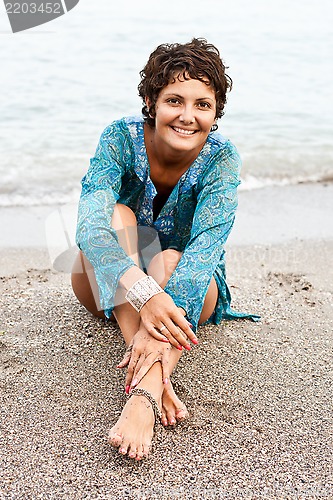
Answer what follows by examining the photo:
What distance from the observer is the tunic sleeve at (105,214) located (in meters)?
2.56

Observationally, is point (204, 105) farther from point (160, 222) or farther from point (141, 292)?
point (141, 292)

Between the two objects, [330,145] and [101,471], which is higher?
[101,471]

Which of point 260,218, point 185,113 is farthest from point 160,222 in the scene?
point 260,218

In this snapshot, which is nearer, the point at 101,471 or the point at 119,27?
the point at 101,471

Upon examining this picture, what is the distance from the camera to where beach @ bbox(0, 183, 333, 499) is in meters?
2.15

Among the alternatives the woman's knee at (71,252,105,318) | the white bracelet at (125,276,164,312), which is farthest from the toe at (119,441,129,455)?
the woman's knee at (71,252,105,318)

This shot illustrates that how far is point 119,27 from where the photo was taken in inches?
542

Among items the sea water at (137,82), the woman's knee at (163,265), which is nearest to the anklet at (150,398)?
the woman's knee at (163,265)

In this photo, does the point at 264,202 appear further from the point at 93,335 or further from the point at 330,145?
the point at 93,335

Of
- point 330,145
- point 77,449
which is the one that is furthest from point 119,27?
point 77,449

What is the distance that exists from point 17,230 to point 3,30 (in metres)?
8.94

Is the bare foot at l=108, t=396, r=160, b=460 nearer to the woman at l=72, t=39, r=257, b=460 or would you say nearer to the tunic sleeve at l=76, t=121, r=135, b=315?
the woman at l=72, t=39, r=257, b=460

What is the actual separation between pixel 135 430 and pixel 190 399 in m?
0.44

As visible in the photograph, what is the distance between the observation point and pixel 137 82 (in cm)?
1034
